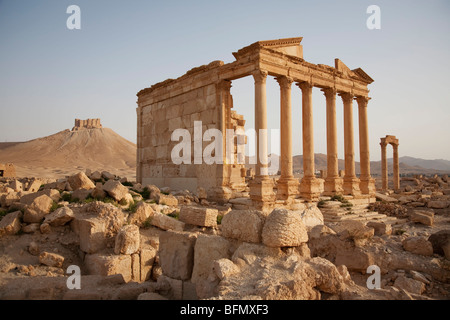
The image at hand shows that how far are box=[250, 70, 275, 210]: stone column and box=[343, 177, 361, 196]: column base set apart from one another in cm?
603

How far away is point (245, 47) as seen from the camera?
12.4 metres

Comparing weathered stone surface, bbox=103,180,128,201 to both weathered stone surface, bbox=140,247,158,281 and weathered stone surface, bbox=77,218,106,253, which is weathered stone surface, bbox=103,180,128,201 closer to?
weathered stone surface, bbox=77,218,106,253

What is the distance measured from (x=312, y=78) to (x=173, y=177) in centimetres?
810

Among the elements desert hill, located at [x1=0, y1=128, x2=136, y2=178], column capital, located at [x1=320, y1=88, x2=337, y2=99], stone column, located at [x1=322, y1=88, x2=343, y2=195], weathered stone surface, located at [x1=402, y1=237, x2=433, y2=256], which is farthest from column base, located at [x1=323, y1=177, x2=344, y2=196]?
desert hill, located at [x1=0, y1=128, x2=136, y2=178]

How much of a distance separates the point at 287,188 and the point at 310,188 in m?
1.47

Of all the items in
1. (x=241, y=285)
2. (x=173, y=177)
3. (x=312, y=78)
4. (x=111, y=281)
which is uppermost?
(x=312, y=78)

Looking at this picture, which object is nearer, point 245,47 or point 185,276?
point 185,276

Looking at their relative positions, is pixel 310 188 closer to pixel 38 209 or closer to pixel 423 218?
pixel 423 218

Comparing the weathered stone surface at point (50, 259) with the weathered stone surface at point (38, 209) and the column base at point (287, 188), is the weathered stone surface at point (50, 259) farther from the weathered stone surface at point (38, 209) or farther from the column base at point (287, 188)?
the column base at point (287, 188)

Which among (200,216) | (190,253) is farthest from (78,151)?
(190,253)

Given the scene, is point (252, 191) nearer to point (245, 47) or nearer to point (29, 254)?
point (245, 47)

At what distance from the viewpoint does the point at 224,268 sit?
4.04 m

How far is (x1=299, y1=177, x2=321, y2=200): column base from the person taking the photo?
13.8 meters
